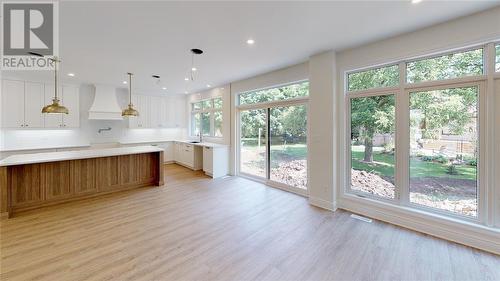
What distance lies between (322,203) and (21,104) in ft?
25.0

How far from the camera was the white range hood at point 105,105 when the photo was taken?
614cm

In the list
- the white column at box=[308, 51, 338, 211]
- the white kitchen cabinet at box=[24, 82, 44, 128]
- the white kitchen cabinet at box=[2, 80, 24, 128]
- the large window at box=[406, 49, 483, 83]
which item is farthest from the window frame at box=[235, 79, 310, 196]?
the white kitchen cabinet at box=[2, 80, 24, 128]

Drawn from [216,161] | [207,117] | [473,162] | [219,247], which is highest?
[207,117]

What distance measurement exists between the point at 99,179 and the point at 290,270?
4230 mm

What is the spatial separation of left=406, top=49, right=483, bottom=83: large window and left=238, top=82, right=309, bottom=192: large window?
70.2 inches

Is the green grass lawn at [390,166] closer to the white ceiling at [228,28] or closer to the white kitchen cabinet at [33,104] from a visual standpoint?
the white ceiling at [228,28]

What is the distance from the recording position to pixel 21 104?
5328 mm

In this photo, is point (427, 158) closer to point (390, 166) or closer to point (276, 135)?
point (390, 166)

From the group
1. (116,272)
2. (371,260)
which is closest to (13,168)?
(116,272)

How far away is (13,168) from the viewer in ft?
11.2

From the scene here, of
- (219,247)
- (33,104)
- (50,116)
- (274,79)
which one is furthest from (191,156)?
(219,247)

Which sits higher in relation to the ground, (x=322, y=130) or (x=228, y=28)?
(x=228, y=28)

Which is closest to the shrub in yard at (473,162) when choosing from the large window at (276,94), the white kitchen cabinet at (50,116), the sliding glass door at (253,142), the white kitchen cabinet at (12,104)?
the large window at (276,94)

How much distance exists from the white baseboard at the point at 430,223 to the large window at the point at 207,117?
177 inches
